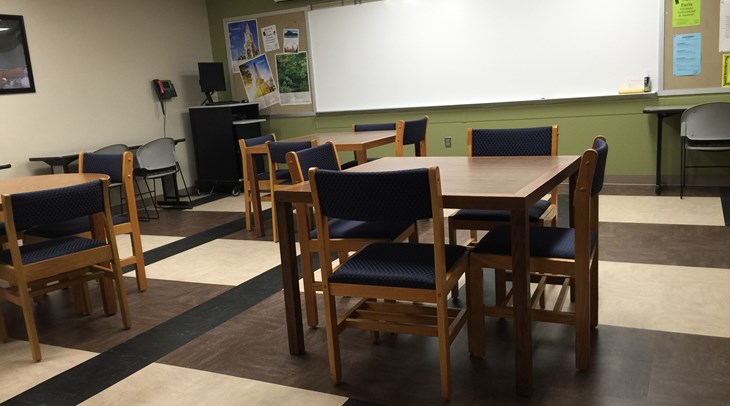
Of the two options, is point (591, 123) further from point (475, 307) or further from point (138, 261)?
point (138, 261)

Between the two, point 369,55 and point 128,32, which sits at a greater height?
point 128,32

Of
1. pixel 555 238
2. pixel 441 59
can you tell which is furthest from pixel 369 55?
pixel 555 238

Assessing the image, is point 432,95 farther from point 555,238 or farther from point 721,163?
point 555,238

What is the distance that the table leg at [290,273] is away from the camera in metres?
2.60

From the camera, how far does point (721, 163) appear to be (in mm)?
5727

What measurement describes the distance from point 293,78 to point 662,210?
456 cm

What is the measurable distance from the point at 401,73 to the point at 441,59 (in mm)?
513

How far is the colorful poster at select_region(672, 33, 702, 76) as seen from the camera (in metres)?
5.59

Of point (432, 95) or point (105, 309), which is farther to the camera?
point (432, 95)

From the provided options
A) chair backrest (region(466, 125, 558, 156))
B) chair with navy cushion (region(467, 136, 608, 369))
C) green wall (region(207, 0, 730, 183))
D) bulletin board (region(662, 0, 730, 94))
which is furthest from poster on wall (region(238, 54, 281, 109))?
chair with navy cushion (region(467, 136, 608, 369))

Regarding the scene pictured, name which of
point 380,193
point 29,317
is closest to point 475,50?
point 380,193

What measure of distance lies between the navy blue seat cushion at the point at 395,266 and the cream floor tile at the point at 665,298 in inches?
41.2

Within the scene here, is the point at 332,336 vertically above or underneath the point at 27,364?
above

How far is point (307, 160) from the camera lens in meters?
3.09
